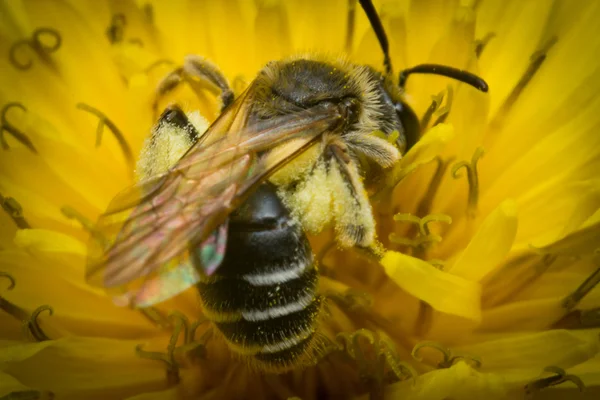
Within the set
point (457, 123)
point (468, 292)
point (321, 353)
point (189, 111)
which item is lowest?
point (321, 353)

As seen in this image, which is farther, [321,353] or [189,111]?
[189,111]

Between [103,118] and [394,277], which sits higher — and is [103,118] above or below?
above

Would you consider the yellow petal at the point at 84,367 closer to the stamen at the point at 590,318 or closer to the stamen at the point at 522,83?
the stamen at the point at 590,318

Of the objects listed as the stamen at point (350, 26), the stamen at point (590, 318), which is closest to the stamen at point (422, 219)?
the stamen at point (590, 318)

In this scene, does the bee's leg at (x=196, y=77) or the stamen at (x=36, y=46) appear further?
the stamen at (x=36, y=46)

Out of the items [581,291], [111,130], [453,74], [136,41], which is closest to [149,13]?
[136,41]

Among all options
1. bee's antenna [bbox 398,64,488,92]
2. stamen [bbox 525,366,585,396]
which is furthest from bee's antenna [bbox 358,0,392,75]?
stamen [bbox 525,366,585,396]

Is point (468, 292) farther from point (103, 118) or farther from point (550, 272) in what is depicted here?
point (103, 118)

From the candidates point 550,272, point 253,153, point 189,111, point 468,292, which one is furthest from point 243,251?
point 550,272
